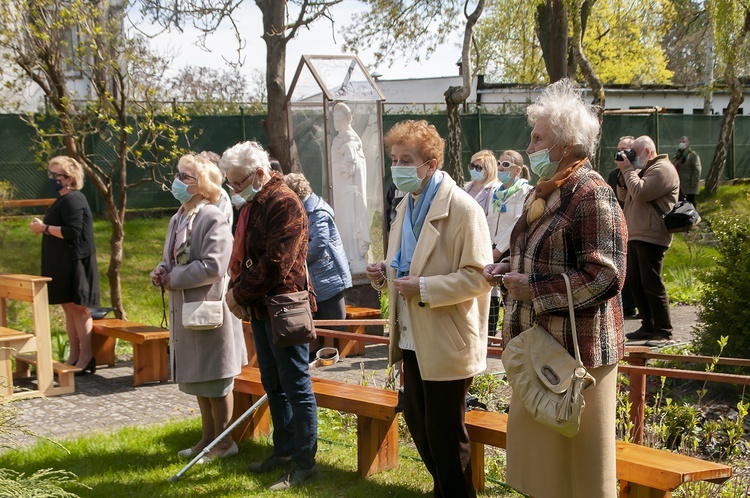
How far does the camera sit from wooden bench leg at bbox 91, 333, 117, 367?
9.11m

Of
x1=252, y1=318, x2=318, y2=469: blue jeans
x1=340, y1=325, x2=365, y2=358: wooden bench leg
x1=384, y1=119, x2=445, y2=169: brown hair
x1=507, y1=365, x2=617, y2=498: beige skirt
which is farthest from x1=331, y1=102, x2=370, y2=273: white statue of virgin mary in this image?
x1=507, y1=365, x2=617, y2=498: beige skirt

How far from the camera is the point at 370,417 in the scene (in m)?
5.10

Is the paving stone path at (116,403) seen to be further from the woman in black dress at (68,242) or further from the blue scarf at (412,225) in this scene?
the blue scarf at (412,225)

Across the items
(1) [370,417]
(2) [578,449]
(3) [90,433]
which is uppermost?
(2) [578,449]

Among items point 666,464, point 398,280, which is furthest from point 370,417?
point 666,464

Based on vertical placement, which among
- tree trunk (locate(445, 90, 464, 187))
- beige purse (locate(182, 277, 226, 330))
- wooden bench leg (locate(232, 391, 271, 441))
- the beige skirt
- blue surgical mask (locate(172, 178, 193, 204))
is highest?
tree trunk (locate(445, 90, 464, 187))

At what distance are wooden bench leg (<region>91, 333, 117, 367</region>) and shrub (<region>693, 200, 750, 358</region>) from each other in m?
5.83

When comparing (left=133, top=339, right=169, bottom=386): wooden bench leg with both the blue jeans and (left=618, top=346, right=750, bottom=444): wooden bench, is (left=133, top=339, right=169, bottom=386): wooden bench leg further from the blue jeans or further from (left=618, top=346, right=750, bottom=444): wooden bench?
(left=618, top=346, right=750, bottom=444): wooden bench

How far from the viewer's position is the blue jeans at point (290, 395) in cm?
495

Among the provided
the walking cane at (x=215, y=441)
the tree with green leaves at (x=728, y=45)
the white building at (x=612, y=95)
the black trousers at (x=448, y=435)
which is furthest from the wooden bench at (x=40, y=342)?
the white building at (x=612, y=95)

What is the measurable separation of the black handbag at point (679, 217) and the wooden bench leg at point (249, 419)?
4.99m

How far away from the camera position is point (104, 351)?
9.13 meters

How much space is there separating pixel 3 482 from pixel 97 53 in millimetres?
7375

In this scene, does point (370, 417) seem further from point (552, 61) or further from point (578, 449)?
point (552, 61)
